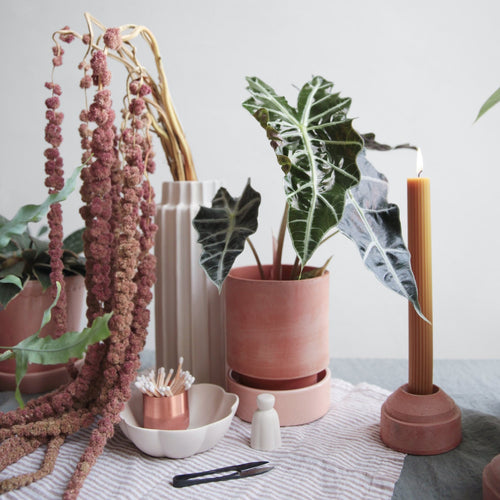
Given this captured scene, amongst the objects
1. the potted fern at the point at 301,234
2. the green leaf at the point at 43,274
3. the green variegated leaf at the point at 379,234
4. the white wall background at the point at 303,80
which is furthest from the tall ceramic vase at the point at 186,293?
the white wall background at the point at 303,80

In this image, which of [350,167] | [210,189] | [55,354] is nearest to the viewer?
[55,354]

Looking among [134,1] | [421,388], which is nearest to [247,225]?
[421,388]

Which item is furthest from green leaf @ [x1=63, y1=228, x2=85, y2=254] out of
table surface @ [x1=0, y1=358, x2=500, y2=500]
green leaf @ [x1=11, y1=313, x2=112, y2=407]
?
green leaf @ [x1=11, y1=313, x2=112, y2=407]

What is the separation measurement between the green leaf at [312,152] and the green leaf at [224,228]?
0.13 meters

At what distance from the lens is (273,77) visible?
1.30 meters

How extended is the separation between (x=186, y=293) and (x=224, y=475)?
0.30 metres

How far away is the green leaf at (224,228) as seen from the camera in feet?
2.40

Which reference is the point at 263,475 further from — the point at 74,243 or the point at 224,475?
the point at 74,243

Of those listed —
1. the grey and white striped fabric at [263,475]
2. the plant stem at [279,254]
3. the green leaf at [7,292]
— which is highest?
the plant stem at [279,254]

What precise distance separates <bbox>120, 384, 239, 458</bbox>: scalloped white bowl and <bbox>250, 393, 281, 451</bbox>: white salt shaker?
0.12 ft

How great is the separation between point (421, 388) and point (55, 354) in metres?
0.47

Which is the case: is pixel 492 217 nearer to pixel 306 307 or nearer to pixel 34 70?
pixel 306 307

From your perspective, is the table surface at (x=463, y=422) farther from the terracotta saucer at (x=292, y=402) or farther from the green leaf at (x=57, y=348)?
the green leaf at (x=57, y=348)

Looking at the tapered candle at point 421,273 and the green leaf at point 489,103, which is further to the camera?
the tapered candle at point 421,273
